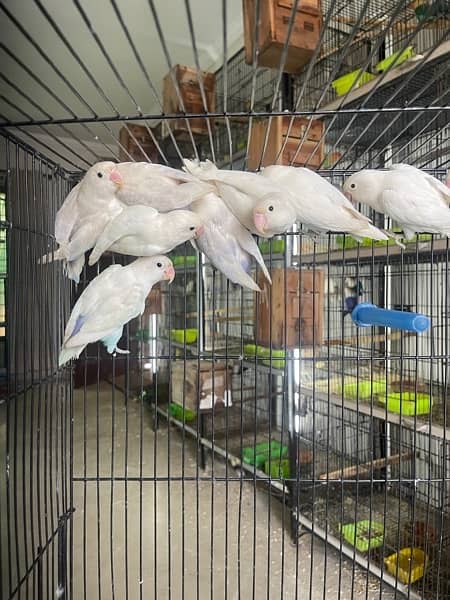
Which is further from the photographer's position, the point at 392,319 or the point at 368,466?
the point at 368,466

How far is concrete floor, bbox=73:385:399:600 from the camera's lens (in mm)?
1011

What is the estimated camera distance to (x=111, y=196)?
18.5 inches

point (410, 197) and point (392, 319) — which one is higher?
point (410, 197)

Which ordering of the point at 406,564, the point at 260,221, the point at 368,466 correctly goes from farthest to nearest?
1. the point at 368,466
2. the point at 406,564
3. the point at 260,221

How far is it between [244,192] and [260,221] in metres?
0.06

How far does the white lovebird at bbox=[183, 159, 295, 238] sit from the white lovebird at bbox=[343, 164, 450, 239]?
136 millimetres

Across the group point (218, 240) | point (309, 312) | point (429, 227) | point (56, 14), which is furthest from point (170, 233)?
point (56, 14)

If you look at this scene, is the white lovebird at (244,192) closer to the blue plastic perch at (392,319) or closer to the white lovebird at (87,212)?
the white lovebird at (87,212)

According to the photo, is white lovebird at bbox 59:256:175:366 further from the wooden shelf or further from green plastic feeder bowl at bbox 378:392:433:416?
green plastic feeder bowl at bbox 378:392:433:416

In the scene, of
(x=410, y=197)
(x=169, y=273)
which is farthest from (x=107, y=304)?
(x=410, y=197)

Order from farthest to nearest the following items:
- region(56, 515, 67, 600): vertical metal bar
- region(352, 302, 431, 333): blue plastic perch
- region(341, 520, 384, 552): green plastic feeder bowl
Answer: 1. region(341, 520, 384, 552): green plastic feeder bowl
2. region(56, 515, 67, 600): vertical metal bar
3. region(352, 302, 431, 333): blue plastic perch

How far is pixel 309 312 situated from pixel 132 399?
7.81ft

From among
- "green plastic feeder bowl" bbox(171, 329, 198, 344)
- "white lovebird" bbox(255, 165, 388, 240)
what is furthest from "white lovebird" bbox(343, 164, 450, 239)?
"green plastic feeder bowl" bbox(171, 329, 198, 344)

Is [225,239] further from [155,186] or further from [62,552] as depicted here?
[62,552]
